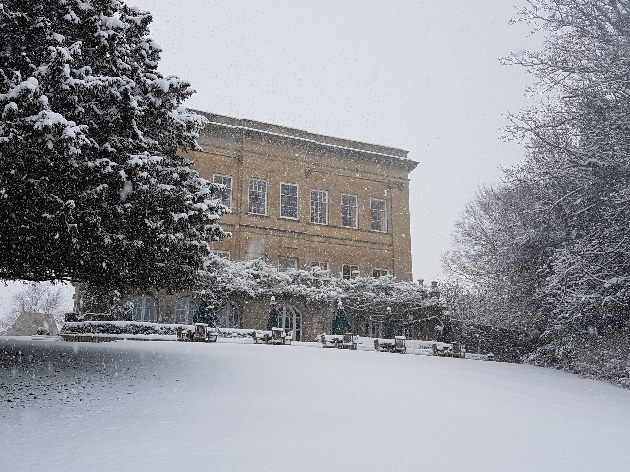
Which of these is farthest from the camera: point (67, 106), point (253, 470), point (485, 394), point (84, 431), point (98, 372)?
point (485, 394)

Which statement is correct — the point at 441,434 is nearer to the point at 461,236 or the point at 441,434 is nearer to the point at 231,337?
the point at 231,337

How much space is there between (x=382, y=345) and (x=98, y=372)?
1161 cm

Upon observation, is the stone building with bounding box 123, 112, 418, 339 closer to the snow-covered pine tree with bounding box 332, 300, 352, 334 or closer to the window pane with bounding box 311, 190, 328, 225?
the window pane with bounding box 311, 190, 328, 225

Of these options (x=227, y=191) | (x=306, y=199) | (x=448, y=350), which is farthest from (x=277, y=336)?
(x=306, y=199)

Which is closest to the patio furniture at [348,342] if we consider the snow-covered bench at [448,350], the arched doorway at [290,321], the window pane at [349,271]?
the snow-covered bench at [448,350]

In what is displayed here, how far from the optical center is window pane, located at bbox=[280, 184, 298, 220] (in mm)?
29531

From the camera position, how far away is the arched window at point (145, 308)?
23.6 meters

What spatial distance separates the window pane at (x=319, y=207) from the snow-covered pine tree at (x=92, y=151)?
62.0 feet

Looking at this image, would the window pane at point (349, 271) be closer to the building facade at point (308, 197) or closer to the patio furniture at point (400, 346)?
the building facade at point (308, 197)

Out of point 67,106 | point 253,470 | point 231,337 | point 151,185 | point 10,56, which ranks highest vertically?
point 10,56

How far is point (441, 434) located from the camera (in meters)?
7.78

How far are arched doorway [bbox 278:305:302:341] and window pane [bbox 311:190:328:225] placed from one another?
593 cm

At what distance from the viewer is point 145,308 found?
23766 millimetres

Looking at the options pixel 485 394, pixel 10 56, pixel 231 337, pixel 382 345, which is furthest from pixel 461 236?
pixel 10 56
